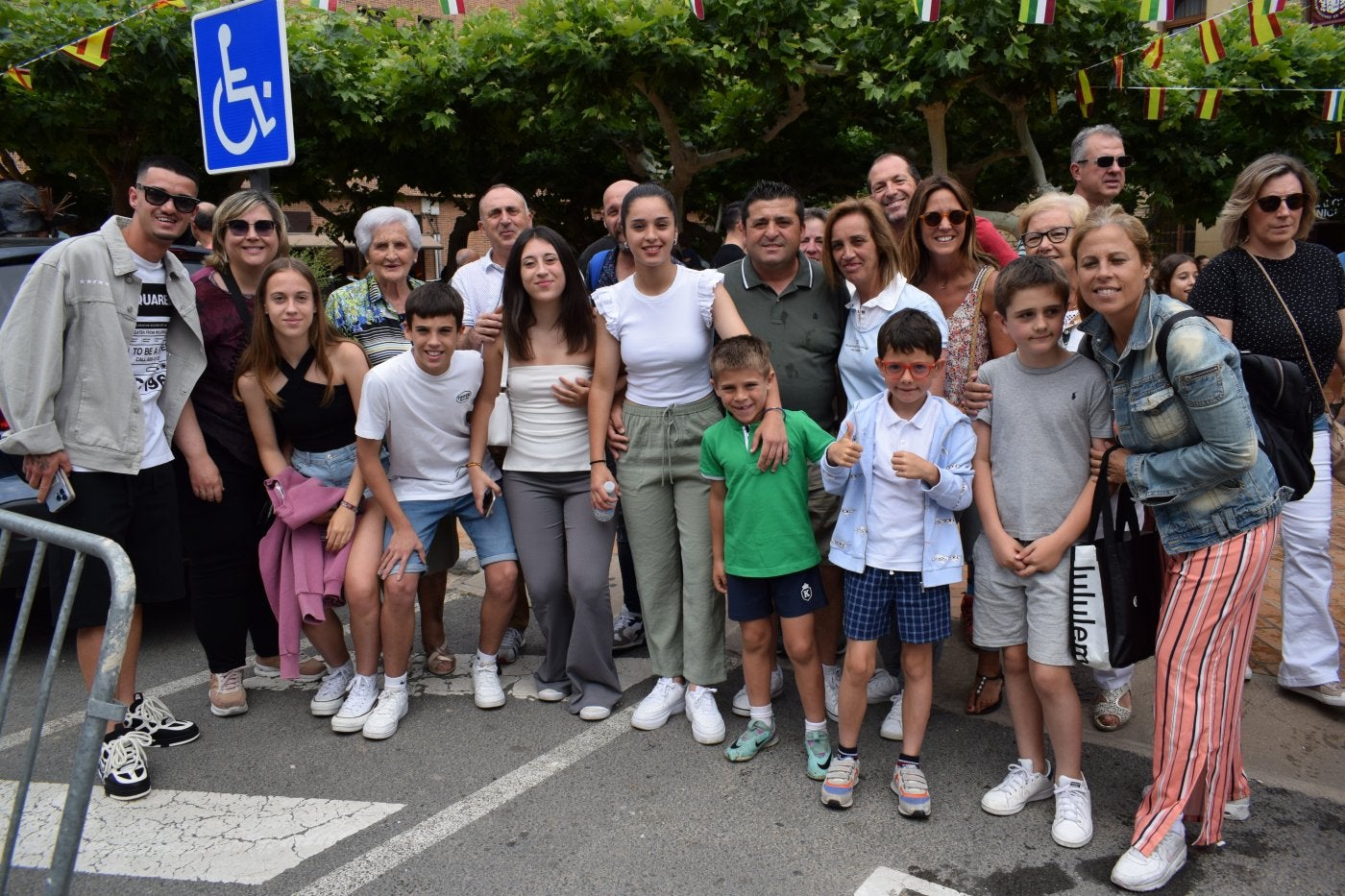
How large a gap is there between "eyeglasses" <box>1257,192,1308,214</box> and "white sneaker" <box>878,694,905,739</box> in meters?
2.16

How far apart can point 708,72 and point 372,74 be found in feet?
13.8

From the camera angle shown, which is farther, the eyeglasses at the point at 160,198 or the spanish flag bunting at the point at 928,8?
the spanish flag bunting at the point at 928,8

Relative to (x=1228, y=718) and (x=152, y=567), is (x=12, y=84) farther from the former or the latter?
(x=1228, y=718)

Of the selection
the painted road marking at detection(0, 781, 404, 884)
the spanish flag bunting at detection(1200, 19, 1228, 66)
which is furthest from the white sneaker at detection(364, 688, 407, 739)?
the spanish flag bunting at detection(1200, 19, 1228, 66)

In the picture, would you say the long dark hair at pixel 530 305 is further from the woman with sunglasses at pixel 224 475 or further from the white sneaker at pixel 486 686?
the white sneaker at pixel 486 686

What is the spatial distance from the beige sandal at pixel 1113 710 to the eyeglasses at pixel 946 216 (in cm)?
186

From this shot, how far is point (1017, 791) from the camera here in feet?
9.74

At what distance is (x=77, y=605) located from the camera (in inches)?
127

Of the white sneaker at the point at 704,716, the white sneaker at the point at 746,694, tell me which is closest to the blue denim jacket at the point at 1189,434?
the white sneaker at the point at 746,694

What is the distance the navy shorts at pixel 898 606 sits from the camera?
3020 mm

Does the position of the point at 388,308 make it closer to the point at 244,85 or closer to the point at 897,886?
the point at 244,85

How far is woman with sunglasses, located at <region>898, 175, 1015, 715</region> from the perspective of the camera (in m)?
3.51

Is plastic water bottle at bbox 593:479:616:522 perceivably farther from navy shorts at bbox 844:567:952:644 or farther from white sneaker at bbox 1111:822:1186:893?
white sneaker at bbox 1111:822:1186:893

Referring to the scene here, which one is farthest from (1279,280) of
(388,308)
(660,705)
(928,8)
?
(928,8)
